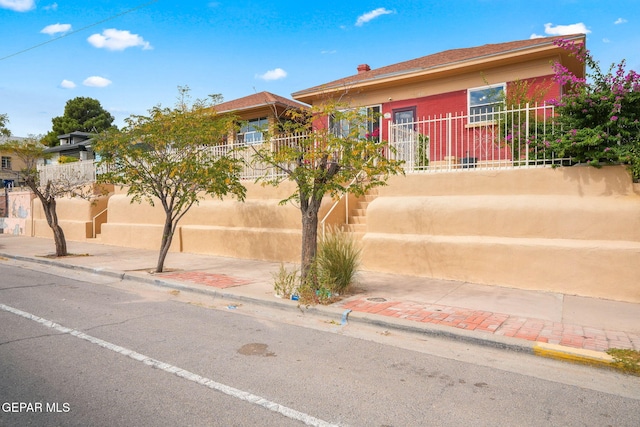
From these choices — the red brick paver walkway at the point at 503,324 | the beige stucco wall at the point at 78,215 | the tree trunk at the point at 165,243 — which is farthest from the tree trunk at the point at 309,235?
the beige stucco wall at the point at 78,215

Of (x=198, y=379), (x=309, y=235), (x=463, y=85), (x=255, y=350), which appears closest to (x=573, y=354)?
(x=255, y=350)

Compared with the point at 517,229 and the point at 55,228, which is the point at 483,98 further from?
the point at 55,228

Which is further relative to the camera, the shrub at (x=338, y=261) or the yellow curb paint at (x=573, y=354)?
the shrub at (x=338, y=261)

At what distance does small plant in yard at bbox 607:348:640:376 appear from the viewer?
4430mm

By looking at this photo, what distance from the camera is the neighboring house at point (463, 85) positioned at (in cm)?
1308

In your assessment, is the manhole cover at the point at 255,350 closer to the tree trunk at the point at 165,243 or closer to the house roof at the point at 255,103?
the tree trunk at the point at 165,243

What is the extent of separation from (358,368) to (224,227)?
9.16m

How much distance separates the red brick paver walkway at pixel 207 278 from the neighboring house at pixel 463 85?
5774 millimetres

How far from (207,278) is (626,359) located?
7.30m

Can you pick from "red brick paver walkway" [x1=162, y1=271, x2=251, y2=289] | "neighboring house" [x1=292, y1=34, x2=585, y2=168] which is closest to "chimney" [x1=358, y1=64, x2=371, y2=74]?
"neighboring house" [x1=292, y1=34, x2=585, y2=168]

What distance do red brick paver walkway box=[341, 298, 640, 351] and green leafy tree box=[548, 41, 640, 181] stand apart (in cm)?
342

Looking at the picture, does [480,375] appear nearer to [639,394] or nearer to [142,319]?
[639,394]

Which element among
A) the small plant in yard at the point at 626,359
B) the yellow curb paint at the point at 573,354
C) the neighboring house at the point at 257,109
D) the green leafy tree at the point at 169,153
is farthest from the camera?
the neighboring house at the point at 257,109

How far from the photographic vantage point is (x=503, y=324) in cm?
586
